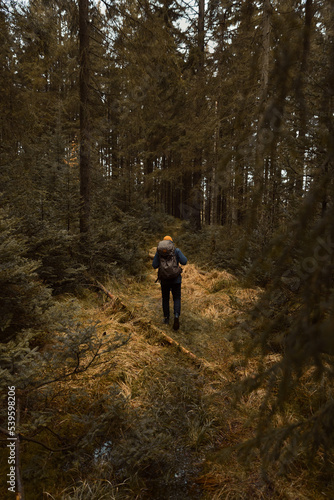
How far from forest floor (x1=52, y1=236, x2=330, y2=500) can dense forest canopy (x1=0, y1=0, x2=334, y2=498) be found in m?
0.25

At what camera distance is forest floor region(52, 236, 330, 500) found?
6.33ft

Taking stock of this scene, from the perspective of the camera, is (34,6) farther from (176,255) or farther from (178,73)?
(176,255)

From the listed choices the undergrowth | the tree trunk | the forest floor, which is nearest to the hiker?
the forest floor

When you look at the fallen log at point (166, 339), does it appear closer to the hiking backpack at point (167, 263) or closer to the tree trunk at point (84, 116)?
the hiking backpack at point (167, 263)

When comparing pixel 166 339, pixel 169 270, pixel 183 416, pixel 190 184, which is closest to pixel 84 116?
pixel 169 270

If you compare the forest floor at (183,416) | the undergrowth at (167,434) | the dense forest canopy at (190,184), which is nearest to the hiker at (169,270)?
the forest floor at (183,416)

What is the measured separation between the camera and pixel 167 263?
4.91 meters

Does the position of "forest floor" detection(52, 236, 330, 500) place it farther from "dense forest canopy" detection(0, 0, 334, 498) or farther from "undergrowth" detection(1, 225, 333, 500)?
"dense forest canopy" detection(0, 0, 334, 498)

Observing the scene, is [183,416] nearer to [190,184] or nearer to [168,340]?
[168,340]

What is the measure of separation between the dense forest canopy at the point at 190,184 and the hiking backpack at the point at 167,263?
47.6 inches

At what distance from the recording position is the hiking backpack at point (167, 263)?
16.0ft

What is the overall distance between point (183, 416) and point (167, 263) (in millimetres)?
2727

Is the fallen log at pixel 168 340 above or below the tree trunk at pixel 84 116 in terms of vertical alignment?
below

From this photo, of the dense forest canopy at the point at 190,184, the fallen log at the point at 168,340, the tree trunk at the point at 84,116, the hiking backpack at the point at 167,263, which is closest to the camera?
the dense forest canopy at the point at 190,184
